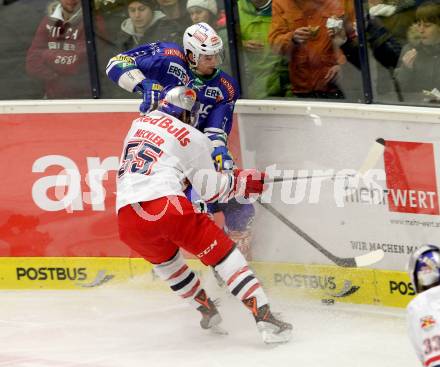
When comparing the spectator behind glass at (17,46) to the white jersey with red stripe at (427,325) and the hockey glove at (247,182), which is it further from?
the white jersey with red stripe at (427,325)

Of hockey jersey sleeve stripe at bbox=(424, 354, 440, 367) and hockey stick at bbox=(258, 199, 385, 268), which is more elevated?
hockey jersey sleeve stripe at bbox=(424, 354, 440, 367)

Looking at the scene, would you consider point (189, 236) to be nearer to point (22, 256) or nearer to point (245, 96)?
point (245, 96)

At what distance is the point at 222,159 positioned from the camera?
5.98m

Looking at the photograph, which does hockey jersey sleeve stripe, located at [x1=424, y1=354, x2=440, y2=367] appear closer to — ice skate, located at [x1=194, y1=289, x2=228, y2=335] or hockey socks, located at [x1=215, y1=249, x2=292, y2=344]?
hockey socks, located at [x1=215, y1=249, x2=292, y2=344]

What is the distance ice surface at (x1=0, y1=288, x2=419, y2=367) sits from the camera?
17.8 feet

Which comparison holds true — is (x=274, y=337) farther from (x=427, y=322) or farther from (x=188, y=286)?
(x=427, y=322)

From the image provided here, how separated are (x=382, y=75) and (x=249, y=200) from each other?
1020 millimetres

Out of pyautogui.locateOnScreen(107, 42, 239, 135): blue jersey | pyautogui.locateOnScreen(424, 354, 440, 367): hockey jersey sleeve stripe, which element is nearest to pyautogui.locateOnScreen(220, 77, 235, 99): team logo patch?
pyautogui.locateOnScreen(107, 42, 239, 135): blue jersey

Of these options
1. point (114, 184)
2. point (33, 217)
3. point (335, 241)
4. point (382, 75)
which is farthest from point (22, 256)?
point (382, 75)

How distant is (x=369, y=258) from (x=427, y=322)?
7.08ft

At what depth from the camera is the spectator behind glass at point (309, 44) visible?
19.8ft

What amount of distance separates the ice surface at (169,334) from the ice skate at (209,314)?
0.04m

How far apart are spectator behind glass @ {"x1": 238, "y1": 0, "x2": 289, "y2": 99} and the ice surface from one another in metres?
1.13

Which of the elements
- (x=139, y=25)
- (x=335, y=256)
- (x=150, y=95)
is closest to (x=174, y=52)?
(x=150, y=95)
